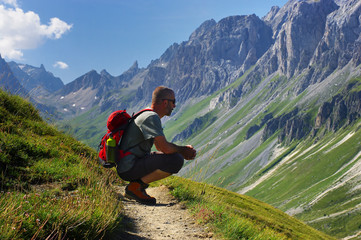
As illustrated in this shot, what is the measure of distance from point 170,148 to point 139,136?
106 cm

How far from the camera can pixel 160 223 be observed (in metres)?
8.03

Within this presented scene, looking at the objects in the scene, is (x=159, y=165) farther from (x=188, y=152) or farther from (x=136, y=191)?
(x=136, y=191)

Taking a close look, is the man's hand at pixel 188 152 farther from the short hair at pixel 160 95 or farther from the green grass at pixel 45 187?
the green grass at pixel 45 187

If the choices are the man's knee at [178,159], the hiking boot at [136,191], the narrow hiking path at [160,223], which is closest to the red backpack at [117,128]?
the hiking boot at [136,191]

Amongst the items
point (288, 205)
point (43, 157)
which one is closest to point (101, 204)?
point (43, 157)

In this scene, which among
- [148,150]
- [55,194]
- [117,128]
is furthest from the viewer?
[148,150]

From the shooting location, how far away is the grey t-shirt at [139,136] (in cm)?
773

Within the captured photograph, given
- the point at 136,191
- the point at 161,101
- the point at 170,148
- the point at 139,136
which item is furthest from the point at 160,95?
the point at 136,191

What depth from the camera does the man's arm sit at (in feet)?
25.1

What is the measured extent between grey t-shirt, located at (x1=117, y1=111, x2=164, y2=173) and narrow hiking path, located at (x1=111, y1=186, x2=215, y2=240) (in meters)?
1.50

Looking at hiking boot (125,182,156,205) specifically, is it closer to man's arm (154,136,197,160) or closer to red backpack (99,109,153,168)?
red backpack (99,109,153,168)

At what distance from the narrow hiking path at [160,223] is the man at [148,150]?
1111 millimetres

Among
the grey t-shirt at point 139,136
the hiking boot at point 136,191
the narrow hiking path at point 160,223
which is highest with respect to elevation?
the grey t-shirt at point 139,136

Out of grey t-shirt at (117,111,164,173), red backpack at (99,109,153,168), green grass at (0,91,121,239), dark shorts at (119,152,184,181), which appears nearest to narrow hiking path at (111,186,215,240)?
green grass at (0,91,121,239)
